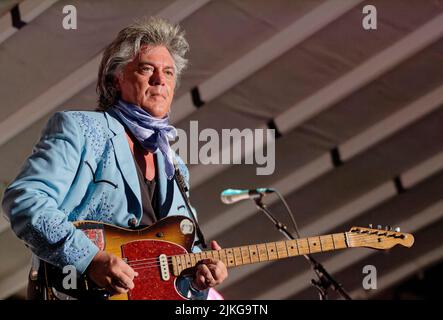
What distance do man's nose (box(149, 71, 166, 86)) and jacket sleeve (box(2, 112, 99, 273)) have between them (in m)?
0.41

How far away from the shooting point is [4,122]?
15.1 ft

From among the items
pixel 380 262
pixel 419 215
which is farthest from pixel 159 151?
pixel 380 262

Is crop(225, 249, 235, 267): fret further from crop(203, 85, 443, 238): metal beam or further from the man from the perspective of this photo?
crop(203, 85, 443, 238): metal beam

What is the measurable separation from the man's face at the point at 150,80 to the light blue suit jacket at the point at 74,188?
0.12 metres

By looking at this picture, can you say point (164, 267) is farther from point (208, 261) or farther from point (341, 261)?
point (341, 261)

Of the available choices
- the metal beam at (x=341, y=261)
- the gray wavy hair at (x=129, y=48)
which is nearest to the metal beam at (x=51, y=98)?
the gray wavy hair at (x=129, y=48)

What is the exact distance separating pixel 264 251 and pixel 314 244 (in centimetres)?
19

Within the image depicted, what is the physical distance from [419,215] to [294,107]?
177 cm

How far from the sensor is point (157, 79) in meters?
3.18

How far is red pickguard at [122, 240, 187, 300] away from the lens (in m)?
2.97

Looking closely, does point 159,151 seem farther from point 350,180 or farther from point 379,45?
point 350,180

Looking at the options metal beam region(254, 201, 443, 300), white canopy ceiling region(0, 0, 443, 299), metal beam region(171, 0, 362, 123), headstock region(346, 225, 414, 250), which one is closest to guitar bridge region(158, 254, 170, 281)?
headstock region(346, 225, 414, 250)

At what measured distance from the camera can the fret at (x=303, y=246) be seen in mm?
3305

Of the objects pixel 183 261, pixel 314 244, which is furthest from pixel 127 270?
pixel 314 244
